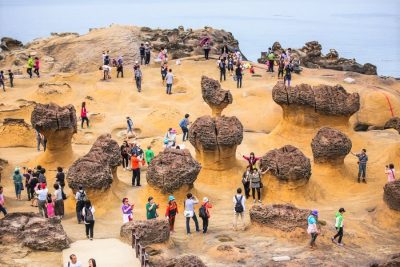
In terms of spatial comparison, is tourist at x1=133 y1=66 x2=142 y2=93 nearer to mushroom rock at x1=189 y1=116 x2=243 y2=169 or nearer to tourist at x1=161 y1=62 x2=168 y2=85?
tourist at x1=161 y1=62 x2=168 y2=85

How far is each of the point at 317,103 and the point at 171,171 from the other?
8035mm

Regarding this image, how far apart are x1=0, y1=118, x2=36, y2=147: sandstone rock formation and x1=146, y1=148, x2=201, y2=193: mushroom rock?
31.5ft

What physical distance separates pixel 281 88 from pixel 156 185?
315 inches

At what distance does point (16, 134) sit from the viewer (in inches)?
1097

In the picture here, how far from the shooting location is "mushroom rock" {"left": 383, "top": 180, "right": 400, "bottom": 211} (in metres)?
18.6

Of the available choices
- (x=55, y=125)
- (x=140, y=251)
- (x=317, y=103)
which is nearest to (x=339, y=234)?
(x=140, y=251)

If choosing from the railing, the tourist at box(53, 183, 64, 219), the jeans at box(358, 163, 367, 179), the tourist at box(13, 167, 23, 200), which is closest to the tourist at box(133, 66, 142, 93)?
the tourist at box(13, 167, 23, 200)

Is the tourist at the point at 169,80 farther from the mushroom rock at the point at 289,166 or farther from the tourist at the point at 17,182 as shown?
the tourist at the point at 17,182

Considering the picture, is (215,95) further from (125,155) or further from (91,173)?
(91,173)

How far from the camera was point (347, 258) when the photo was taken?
1595 cm

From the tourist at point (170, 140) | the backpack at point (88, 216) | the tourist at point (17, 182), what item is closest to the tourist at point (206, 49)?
the tourist at point (170, 140)

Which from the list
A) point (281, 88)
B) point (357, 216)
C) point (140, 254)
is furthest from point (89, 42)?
point (140, 254)

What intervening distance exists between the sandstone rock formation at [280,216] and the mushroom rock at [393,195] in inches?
115

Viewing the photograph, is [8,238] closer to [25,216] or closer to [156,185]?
[25,216]
